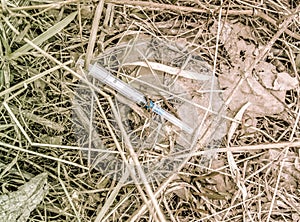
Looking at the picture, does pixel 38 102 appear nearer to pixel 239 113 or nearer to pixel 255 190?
pixel 239 113

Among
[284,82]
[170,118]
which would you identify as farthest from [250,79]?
[170,118]

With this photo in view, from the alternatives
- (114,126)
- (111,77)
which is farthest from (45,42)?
(114,126)

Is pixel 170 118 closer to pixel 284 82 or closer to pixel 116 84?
pixel 116 84

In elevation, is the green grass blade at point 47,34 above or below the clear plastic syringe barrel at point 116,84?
above

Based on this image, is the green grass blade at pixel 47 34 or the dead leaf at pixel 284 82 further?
the dead leaf at pixel 284 82

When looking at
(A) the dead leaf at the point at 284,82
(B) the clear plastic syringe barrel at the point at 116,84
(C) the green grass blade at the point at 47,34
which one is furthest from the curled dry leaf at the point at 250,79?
(C) the green grass blade at the point at 47,34

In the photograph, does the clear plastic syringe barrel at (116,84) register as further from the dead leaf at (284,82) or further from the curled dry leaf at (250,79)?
the dead leaf at (284,82)

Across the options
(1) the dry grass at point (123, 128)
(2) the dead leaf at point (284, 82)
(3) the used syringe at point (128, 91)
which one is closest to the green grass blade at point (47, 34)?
(1) the dry grass at point (123, 128)
